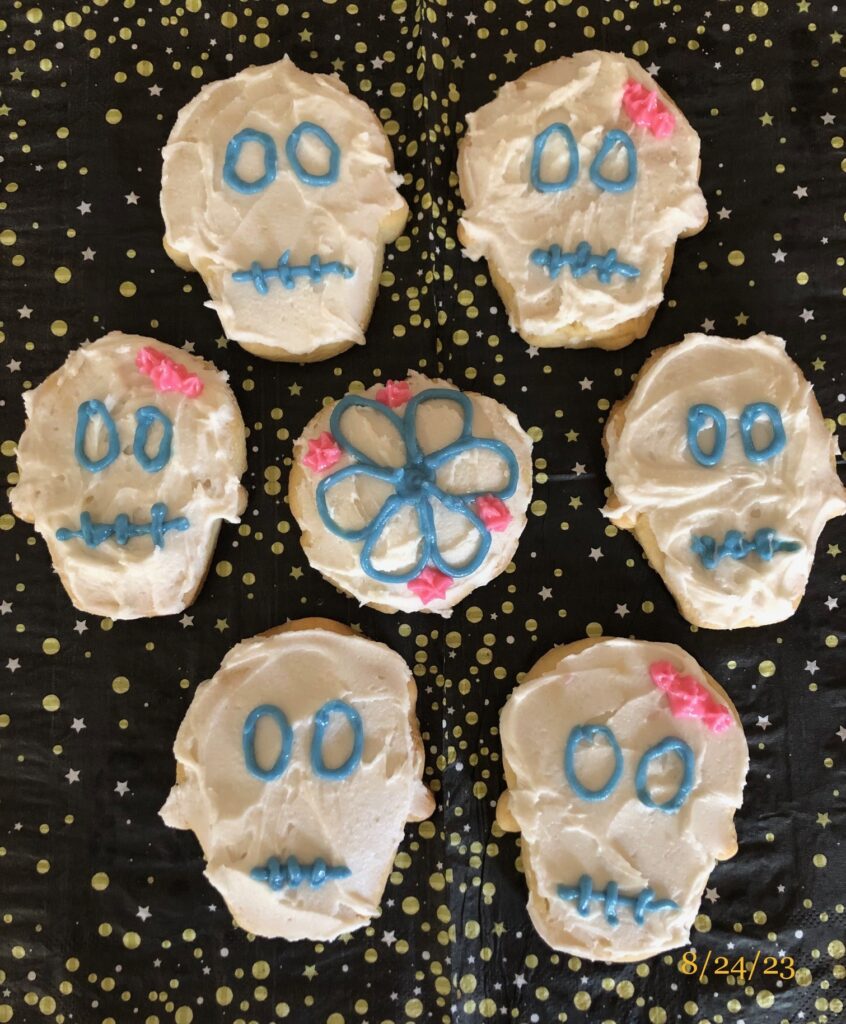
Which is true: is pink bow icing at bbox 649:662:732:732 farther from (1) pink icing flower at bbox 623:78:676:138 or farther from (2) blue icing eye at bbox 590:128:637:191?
(1) pink icing flower at bbox 623:78:676:138

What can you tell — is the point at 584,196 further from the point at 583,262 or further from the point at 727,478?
the point at 727,478

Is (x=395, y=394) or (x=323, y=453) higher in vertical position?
(x=395, y=394)

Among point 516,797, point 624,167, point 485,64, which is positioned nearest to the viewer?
point 516,797

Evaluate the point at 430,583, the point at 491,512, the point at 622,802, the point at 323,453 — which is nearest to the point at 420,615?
the point at 430,583

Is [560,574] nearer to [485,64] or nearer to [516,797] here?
[516,797]

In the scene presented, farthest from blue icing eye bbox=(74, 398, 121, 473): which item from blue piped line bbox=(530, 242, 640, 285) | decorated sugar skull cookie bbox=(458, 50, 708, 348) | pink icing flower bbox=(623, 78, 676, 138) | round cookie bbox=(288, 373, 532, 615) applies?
pink icing flower bbox=(623, 78, 676, 138)

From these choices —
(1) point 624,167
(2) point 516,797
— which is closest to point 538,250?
(1) point 624,167
